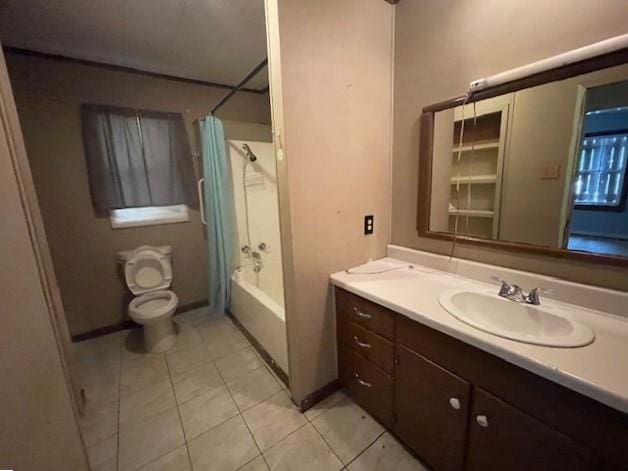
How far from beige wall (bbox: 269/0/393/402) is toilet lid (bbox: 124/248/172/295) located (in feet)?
5.14

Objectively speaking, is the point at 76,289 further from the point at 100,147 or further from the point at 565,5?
the point at 565,5

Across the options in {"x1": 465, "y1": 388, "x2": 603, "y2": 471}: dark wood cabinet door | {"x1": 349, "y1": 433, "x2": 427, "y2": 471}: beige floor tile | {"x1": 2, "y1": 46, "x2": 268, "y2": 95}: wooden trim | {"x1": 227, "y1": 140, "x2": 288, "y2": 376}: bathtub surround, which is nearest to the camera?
{"x1": 465, "y1": 388, "x2": 603, "y2": 471}: dark wood cabinet door

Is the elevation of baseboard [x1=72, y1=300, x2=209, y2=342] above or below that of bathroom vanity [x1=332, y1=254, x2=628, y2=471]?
below

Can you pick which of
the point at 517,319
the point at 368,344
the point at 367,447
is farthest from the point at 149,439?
the point at 517,319

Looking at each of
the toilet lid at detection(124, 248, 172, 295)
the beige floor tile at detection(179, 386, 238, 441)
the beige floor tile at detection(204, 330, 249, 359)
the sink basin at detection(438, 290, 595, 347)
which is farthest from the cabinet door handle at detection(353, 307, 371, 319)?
the toilet lid at detection(124, 248, 172, 295)

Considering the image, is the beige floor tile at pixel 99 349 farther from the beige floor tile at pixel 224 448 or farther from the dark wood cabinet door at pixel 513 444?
the dark wood cabinet door at pixel 513 444

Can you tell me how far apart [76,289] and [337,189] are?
98.5 inches

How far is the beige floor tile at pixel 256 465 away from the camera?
48.4 inches

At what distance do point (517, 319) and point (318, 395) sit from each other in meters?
1.18

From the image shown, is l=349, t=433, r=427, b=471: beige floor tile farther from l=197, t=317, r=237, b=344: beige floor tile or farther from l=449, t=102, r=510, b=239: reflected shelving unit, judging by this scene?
l=197, t=317, r=237, b=344: beige floor tile

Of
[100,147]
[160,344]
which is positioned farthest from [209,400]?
[100,147]

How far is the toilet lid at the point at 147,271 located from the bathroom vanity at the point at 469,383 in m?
1.77

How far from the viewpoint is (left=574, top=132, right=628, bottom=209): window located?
3.09 feet

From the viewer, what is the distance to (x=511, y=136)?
1.19 m
